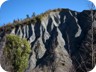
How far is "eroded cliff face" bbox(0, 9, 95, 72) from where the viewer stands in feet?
13.8

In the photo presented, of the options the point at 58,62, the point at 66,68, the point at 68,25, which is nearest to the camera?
the point at 66,68

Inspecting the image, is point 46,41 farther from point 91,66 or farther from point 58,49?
point 91,66

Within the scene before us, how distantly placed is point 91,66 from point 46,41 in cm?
282

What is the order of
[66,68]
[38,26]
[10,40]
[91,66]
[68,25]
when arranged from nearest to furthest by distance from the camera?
1. [91,66]
2. [10,40]
3. [66,68]
4. [38,26]
5. [68,25]

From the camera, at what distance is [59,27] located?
6.19 m

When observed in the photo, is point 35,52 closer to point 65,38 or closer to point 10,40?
point 65,38

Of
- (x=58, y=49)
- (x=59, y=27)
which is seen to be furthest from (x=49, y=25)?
(x=58, y=49)

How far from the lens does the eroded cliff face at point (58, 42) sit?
13.8 feet

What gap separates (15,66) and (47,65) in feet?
4.03

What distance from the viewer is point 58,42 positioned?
5.69 meters

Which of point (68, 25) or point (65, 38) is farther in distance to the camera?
point (68, 25)

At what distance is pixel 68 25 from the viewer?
6.08 m

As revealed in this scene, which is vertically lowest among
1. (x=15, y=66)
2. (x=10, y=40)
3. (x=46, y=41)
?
(x=46, y=41)

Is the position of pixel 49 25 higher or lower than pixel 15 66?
lower
